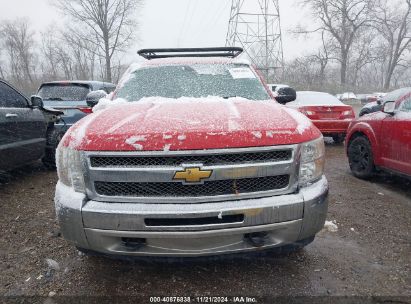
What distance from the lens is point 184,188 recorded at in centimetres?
224

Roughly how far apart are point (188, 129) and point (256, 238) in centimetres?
87

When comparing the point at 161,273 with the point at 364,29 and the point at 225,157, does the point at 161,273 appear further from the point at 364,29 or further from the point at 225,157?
the point at 364,29

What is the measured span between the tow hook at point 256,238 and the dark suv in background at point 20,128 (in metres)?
3.90

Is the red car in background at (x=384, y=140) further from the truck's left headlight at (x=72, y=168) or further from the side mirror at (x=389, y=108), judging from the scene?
the truck's left headlight at (x=72, y=168)

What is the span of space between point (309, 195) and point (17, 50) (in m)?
61.8

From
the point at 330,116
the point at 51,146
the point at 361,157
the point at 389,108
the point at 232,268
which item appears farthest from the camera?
the point at 330,116

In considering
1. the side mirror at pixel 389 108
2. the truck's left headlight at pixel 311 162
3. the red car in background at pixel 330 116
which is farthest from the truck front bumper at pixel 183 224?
the red car in background at pixel 330 116

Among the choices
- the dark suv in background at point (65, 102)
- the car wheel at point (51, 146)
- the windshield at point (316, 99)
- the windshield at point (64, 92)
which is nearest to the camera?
the car wheel at point (51, 146)

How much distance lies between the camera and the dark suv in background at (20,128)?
476 centimetres

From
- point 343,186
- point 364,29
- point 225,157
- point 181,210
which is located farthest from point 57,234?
point 364,29

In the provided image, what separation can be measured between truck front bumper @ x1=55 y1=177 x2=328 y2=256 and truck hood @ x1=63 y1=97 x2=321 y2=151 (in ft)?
1.26

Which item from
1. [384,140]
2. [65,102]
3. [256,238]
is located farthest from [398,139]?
[65,102]

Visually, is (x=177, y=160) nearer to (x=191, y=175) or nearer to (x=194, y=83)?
(x=191, y=175)

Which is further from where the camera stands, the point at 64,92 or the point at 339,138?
the point at 339,138
